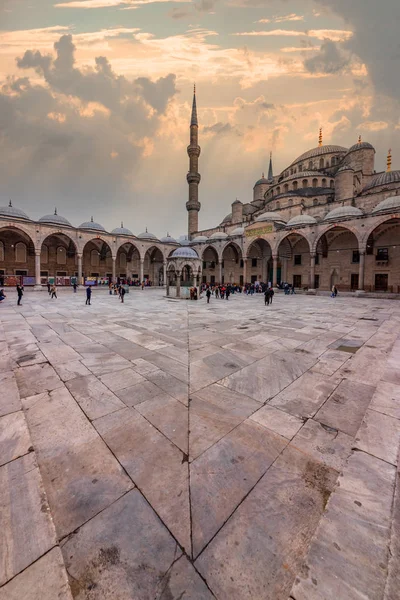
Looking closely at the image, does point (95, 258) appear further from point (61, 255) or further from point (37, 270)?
point (37, 270)

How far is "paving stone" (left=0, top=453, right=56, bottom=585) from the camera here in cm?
148

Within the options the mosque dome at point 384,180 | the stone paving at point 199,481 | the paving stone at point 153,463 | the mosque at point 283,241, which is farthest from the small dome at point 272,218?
the paving stone at point 153,463

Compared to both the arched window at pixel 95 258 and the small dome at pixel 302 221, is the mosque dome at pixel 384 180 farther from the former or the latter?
the arched window at pixel 95 258

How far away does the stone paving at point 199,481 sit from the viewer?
140cm

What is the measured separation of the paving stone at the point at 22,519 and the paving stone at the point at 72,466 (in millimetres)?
67

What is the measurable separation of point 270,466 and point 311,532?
629mm

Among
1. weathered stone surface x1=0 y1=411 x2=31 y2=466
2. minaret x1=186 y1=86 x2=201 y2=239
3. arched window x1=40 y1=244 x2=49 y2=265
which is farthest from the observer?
minaret x1=186 y1=86 x2=201 y2=239

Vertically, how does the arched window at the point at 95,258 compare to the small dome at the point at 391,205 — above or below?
below

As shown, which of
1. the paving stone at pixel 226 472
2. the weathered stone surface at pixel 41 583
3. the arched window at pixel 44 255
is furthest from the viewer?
the arched window at pixel 44 255

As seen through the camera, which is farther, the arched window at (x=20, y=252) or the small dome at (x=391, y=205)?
the arched window at (x=20, y=252)

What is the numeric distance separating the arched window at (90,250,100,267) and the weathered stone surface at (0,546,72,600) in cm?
4122

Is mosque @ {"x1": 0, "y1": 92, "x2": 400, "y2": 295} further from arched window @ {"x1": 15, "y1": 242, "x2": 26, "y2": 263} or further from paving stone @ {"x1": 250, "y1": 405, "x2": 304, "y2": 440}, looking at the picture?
paving stone @ {"x1": 250, "y1": 405, "x2": 304, "y2": 440}

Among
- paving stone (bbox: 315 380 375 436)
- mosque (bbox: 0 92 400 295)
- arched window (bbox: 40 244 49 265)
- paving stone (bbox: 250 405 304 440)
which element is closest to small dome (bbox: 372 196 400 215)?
A: mosque (bbox: 0 92 400 295)

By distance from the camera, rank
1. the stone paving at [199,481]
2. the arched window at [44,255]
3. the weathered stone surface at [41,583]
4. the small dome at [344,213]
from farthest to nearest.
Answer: the arched window at [44,255] < the small dome at [344,213] < the stone paving at [199,481] < the weathered stone surface at [41,583]
